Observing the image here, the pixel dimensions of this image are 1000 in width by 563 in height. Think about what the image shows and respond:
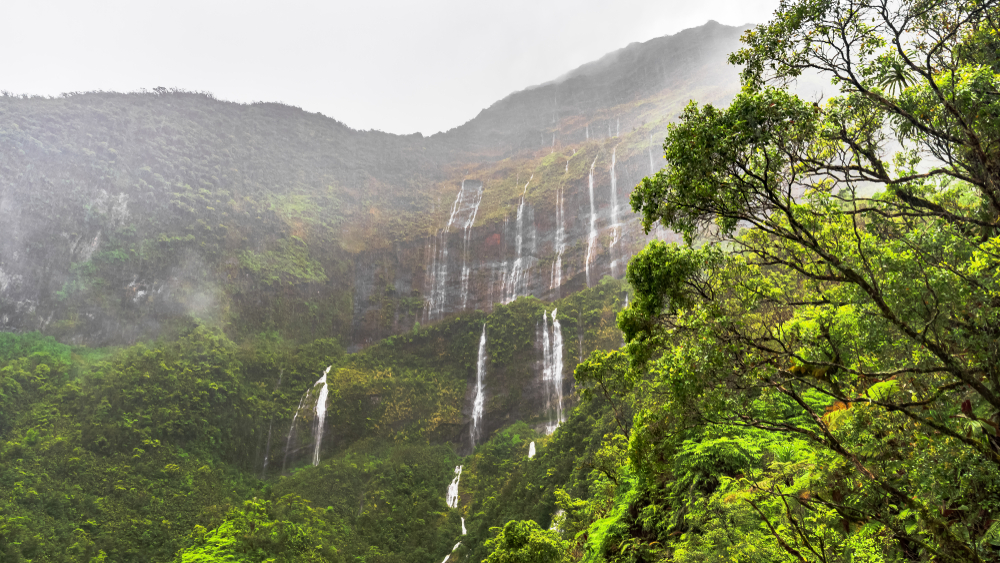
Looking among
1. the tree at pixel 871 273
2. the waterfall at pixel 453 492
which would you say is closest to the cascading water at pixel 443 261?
the waterfall at pixel 453 492

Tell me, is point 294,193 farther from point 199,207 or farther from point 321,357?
point 321,357

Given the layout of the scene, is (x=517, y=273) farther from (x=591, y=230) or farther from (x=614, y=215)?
(x=614, y=215)

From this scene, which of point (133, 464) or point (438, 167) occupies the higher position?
point (438, 167)

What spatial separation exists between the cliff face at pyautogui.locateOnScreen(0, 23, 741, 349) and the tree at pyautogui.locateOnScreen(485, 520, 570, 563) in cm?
3139

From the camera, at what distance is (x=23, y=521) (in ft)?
59.2

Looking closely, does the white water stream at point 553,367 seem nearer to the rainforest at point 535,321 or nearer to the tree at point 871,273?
the rainforest at point 535,321

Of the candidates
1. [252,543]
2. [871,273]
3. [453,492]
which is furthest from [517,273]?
[871,273]

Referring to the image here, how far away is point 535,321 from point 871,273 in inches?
1277

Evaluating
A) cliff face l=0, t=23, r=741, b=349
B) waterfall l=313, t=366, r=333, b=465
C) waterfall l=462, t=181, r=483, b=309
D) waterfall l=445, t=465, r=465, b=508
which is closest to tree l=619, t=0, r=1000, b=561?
waterfall l=445, t=465, r=465, b=508

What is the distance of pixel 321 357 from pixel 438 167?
4047cm

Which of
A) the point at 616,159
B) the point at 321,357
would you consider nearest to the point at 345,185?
the point at 321,357

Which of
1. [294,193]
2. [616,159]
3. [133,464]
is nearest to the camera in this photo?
[133,464]

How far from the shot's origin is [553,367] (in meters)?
34.2

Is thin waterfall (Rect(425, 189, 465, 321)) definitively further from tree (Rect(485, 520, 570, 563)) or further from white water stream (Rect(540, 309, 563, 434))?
tree (Rect(485, 520, 570, 563))
